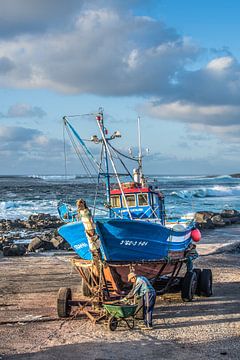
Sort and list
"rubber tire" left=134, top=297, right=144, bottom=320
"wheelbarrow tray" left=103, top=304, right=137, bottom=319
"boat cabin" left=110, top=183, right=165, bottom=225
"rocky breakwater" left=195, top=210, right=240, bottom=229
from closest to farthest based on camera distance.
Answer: "wheelbarrow tray" left=103, top=304, right=137, bottom=319 < "rubber tire" left=134, top=297, right=144, bottom=320 < "boat cabin" left=110, top=183, right=165, bottom=225 < "rocky breakwater" left=195, top=210, right=240, bottom=229

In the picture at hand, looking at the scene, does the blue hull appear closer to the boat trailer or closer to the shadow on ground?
the boat trailer

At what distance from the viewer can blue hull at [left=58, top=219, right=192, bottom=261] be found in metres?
12.1

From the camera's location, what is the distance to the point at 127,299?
11055 mm

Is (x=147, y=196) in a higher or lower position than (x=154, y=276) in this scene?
higher

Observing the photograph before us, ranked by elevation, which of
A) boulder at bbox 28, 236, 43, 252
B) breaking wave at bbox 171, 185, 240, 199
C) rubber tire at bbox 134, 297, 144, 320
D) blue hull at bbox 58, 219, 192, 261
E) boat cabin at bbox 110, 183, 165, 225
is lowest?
breaking wave at bbox 171, 185, 240, 199

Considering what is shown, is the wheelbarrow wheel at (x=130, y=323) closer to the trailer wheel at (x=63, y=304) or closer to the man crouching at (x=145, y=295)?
the man crouching at (x=145, y=295)

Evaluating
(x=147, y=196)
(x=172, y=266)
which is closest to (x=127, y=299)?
(x=172, y=266)

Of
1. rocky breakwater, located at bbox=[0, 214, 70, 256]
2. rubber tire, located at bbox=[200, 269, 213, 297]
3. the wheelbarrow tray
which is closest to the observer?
the wheelbarrow tray

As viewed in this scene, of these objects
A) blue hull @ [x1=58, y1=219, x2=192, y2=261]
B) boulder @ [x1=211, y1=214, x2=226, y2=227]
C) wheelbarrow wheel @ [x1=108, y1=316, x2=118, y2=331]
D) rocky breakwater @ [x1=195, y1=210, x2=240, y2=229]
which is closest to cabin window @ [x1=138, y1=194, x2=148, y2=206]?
blue hull @ [x1=58, y1=219, x2=192, y2=261]

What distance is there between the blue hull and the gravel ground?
5.14 feet

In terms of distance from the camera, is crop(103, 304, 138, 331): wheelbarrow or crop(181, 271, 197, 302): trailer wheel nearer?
crop(103, 304, 138, 331): wheelbarrow

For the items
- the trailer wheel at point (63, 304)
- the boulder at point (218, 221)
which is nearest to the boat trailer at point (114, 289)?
the trailer wheel at point (63, 304)

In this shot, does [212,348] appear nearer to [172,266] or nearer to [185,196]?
[172,266]

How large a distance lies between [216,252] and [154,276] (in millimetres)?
10540
